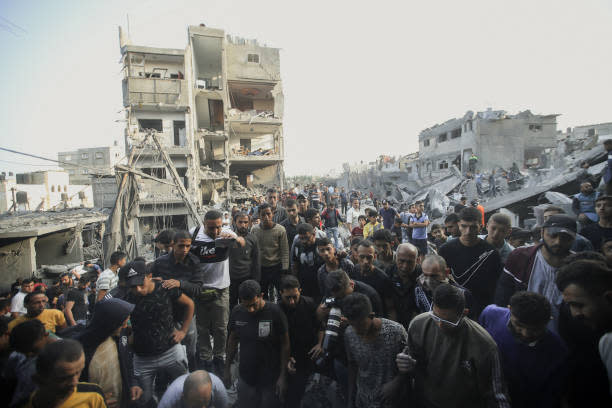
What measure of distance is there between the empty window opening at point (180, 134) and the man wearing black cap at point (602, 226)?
75.4 feet

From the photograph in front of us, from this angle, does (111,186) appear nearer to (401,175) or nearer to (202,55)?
(202,55)

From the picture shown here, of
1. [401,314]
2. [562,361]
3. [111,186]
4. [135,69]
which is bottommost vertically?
[401,314]

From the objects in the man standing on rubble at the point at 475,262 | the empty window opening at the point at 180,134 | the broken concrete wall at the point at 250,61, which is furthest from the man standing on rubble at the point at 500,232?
the broken concrete wall at the point at 250,61

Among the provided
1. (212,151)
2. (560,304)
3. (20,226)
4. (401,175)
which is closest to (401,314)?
(560,304)

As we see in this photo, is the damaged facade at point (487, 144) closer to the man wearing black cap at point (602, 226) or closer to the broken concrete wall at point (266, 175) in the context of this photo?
the broken concrete wall at point (266, 175)

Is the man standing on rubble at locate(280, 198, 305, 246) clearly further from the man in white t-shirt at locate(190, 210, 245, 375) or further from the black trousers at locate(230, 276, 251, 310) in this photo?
the man in white t-shirt at locate(190, 210, 245, 375)

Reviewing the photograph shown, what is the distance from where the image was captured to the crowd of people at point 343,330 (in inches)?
79.0

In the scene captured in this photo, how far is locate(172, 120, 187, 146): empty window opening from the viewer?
2184 centimetres

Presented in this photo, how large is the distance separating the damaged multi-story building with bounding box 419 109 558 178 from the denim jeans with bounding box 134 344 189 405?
2887 centimetres

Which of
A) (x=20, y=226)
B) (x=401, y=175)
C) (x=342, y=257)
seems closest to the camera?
(x=342, y=257)

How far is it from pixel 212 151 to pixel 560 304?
25.8 meters

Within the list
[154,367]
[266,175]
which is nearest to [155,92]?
[266,175]

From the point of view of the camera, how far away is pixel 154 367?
3021 mm

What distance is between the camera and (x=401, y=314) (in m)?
3.22
